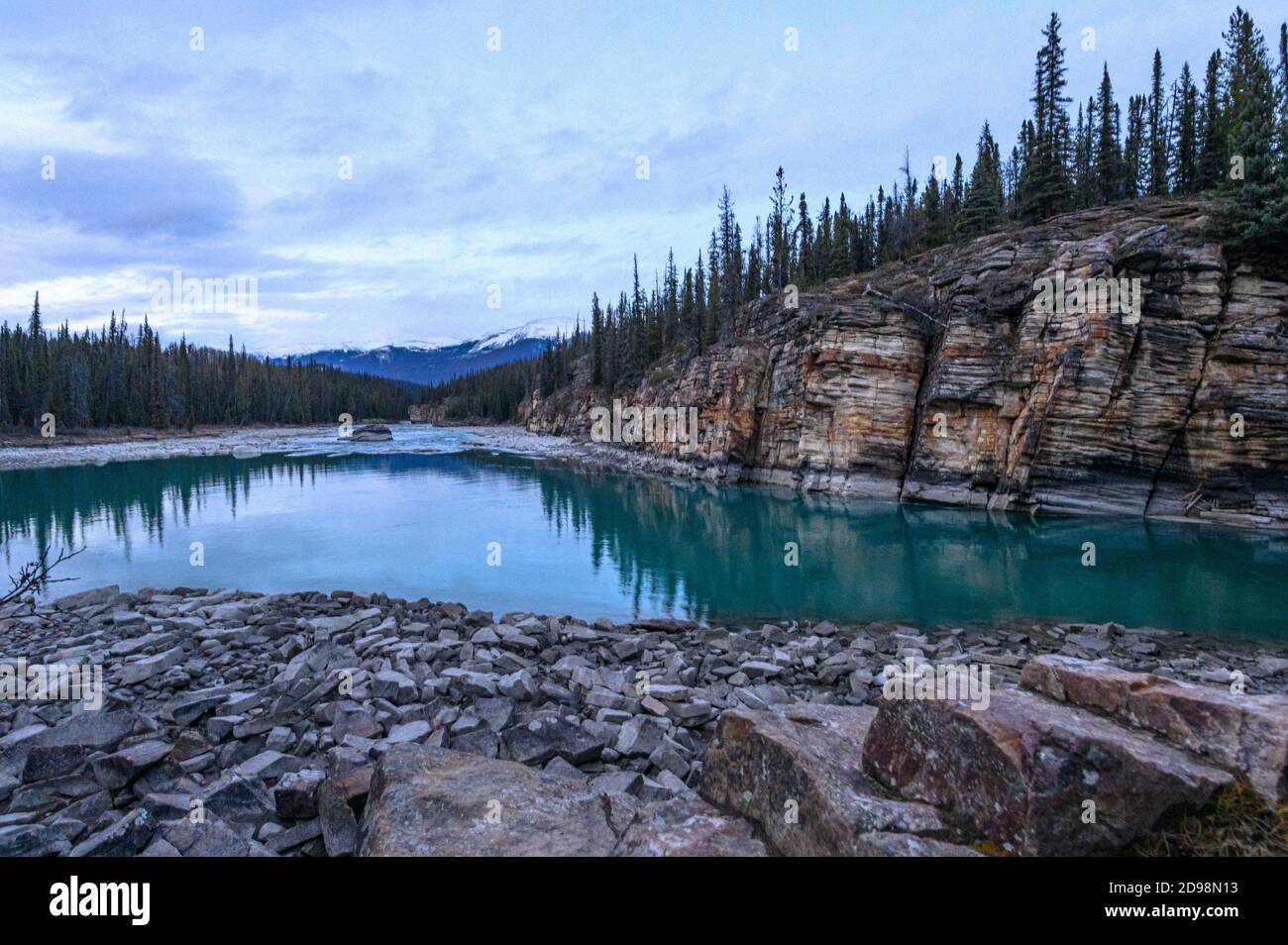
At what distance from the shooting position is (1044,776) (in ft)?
12.4

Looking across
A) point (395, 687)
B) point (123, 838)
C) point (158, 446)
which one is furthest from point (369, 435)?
point (123, 838)

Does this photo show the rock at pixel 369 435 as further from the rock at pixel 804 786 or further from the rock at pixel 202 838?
the rock at pixel 804 786

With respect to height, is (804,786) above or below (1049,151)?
below

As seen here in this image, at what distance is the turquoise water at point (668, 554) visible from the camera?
18.1m

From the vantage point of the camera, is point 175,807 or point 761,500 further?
point 761,500

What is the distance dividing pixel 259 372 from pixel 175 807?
560 ft

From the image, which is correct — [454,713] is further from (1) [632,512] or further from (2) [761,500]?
(2) [761,500]

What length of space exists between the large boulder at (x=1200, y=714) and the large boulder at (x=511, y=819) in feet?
8.79

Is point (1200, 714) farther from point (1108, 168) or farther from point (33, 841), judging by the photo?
point (1108, 168)

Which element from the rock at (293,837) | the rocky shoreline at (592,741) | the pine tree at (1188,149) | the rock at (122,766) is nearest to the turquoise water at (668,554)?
the rocky shoreline at (592,741)

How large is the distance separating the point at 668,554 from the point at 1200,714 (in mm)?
21681

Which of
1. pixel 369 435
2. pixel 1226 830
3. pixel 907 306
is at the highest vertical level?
pixel 907 306
